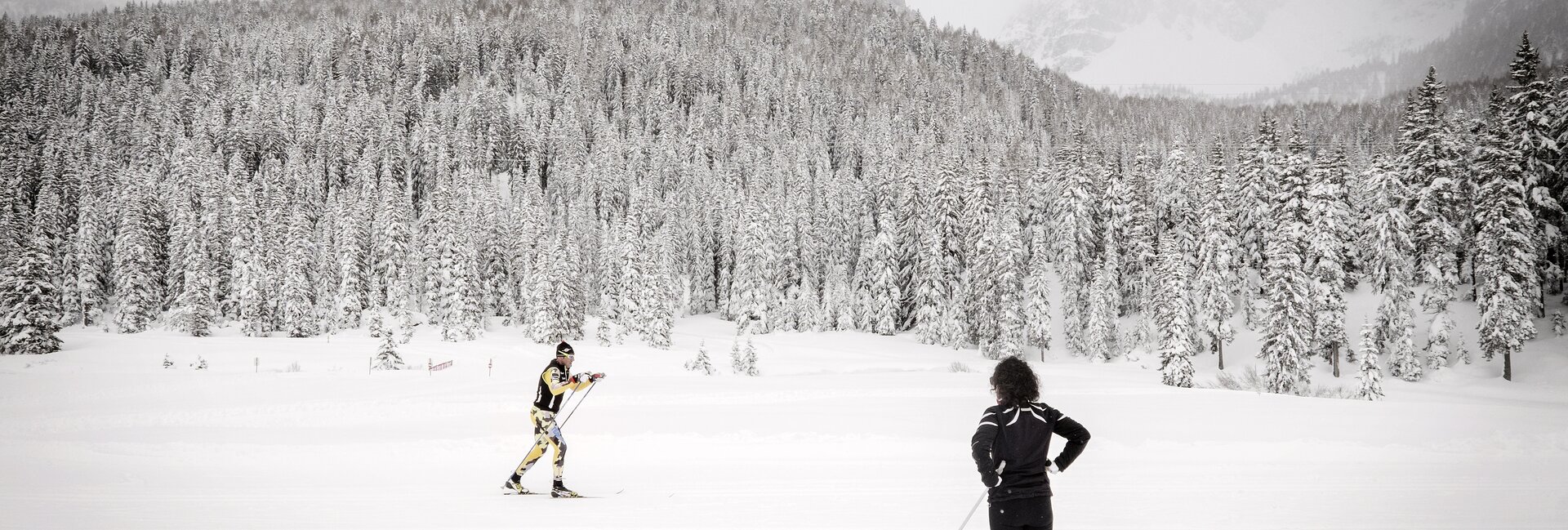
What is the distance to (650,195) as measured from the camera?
3383 inches

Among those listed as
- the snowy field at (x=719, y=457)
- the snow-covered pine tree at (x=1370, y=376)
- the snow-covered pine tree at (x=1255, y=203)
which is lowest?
the snow-covered pine tree at (x=1370, y=376)

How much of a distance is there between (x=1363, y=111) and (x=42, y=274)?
554 feet

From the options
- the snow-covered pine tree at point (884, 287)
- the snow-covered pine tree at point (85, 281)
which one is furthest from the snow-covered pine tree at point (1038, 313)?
the snow-covered pine tree at point (85, 281)

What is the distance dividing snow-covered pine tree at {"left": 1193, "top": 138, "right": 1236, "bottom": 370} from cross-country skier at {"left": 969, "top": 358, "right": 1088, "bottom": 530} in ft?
140

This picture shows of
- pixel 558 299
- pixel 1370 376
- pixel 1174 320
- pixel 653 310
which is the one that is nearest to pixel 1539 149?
pixel 1370 376

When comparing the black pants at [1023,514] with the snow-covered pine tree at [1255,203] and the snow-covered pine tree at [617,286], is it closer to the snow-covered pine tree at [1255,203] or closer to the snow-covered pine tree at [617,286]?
the snow-covered pine tree at [1255,203]

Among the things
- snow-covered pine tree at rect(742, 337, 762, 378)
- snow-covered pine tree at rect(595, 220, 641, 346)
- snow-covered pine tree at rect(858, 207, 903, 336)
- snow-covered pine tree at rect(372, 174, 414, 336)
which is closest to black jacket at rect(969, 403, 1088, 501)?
snow-covered pine tree at rect(742, 337, 762, 378)

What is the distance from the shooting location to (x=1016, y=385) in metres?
4.38

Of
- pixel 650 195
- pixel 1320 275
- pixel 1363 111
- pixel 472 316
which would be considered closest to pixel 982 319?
pixel 1320 275

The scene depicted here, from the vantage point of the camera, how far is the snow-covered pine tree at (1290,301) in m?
32.7

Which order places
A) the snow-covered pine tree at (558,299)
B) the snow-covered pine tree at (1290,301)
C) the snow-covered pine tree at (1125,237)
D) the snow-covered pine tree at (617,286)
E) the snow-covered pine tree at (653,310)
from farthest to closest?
the snow-covered pine tree at (617,286) < the snow-covered pine tree at (558,299) < the snow-covered pine tree at (653,310) < the snow-covered pine tree at (1125,237) < the snow-covered pine tree at (1290,301)

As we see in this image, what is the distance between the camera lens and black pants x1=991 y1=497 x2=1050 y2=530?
4.44m

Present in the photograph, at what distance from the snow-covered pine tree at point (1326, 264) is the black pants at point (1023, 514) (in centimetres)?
3899

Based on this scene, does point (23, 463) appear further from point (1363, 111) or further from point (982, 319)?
point (1363, 111)
